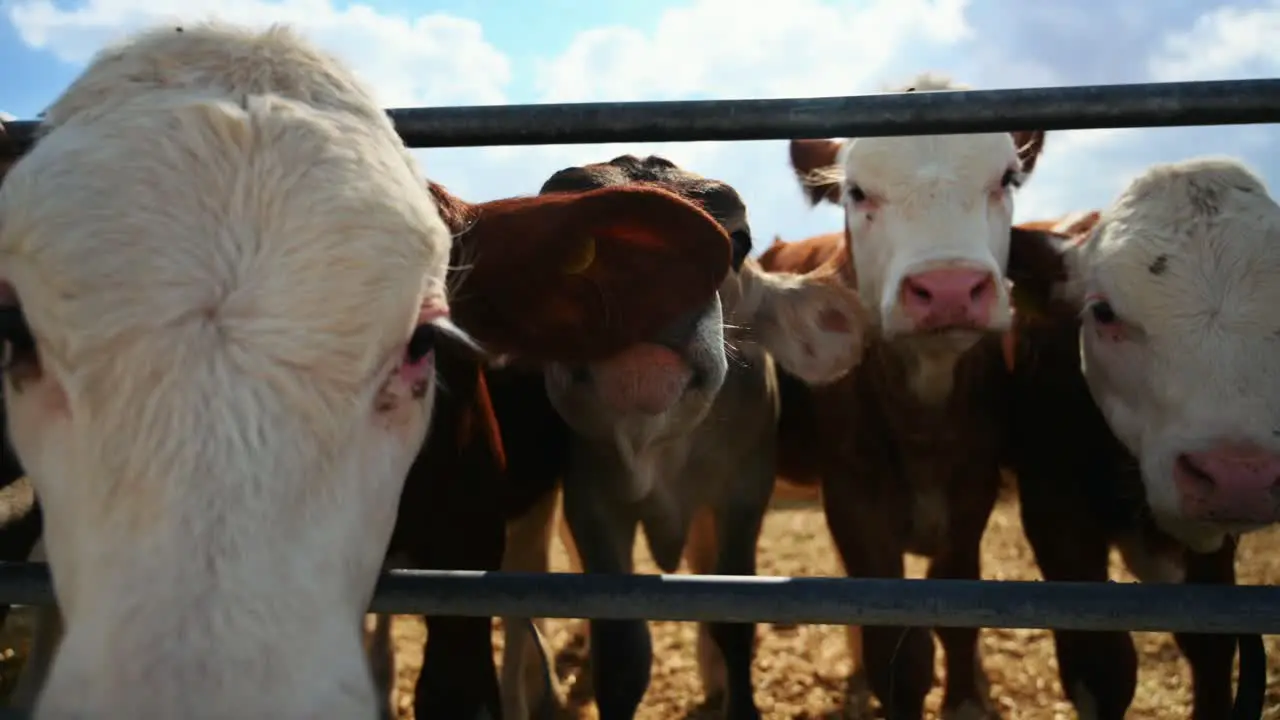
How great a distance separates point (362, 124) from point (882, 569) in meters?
2.49

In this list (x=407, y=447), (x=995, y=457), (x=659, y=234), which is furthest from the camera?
(x=995, y=457)

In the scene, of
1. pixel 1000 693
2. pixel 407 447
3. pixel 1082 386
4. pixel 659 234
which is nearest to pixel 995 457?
pixel 1082 386

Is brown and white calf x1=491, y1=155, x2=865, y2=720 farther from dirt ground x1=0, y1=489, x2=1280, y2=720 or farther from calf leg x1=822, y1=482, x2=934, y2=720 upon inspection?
dirt ground x1=0, y1=489, x2=1280, y2=720

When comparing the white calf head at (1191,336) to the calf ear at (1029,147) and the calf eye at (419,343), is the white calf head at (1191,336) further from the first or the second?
the calf eye at (419,343)

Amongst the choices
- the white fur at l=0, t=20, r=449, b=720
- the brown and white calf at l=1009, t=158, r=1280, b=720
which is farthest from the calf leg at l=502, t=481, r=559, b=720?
the white fur at l=0, t=20, r=449, b=720

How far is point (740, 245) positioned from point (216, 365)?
194cm

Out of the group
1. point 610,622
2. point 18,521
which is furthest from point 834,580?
point 18,521

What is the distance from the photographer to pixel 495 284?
6.28 feet

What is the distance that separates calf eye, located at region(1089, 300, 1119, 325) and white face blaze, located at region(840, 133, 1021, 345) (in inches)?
12.8

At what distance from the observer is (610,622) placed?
3.30 m

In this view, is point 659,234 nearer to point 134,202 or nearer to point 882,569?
point 134,202

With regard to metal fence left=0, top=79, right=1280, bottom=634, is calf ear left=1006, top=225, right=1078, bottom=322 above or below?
above

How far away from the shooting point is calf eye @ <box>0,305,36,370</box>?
1.37 meters

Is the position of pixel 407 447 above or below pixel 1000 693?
above
